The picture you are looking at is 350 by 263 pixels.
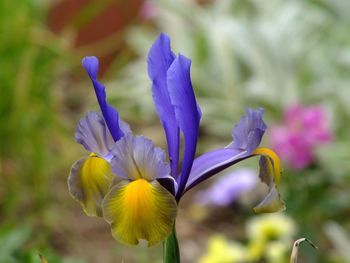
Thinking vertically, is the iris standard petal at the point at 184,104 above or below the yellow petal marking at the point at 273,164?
above

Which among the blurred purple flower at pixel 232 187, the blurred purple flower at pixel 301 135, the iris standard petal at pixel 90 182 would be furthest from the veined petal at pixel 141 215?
the blurred purple flower at pixel 232 187

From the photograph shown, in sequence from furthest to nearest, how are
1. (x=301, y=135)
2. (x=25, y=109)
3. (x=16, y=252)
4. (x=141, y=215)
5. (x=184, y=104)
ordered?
(x=25, y=109) → (x=301, y=135) → (x=16, y=252) → (x=184, y=104) → (x=141, y=215)

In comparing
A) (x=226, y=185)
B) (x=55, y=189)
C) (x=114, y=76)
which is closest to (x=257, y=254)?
(x=226, y=185)

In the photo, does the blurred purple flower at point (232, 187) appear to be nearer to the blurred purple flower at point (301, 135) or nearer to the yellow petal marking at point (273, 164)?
the blurred purple flower at point (301, 135)

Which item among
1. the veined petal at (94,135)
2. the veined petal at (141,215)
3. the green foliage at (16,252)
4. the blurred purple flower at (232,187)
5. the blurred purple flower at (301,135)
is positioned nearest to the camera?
the veined petal at (141,215)

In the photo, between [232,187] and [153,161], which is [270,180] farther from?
[232,187]

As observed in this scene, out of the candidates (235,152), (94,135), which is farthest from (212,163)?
→ (94,135)

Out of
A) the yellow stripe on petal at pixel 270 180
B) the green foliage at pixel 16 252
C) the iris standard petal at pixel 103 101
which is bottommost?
the green foliage at pixel 16 252

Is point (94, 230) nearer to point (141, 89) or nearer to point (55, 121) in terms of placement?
point (55, 121)
